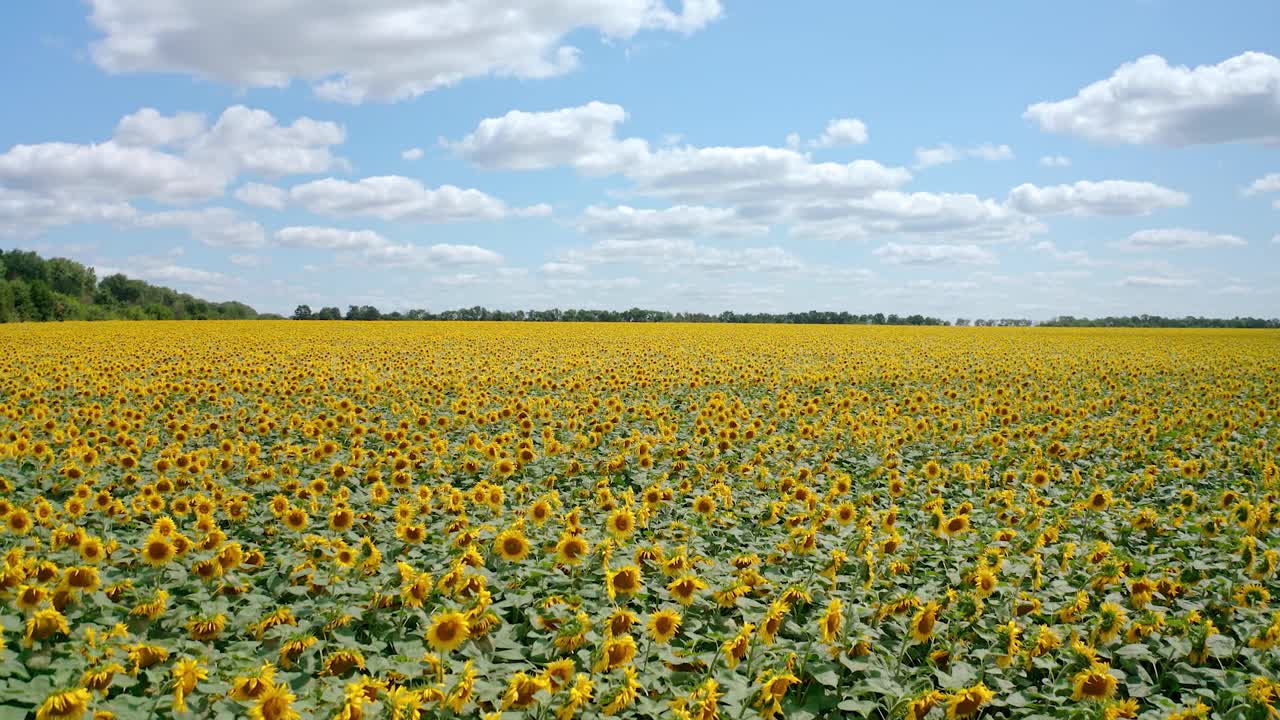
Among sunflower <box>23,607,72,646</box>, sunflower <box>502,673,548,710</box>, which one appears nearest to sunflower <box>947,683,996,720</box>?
sunflower <box>502,673,548,710</box>

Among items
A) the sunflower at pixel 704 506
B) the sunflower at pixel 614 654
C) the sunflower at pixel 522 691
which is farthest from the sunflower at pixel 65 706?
the sunflower at pixel 704 506

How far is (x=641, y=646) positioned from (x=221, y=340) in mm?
29178

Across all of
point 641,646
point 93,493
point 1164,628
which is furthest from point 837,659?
point 93,493

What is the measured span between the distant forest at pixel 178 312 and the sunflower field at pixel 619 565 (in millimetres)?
56865

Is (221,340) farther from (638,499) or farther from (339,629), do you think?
(339,629)

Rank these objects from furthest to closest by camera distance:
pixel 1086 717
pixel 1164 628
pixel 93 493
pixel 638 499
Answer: pixel 638 499 → pixel 93 493 → pixel 1164 628 → pixel 1086 717

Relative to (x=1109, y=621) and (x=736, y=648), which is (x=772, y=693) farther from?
(x=1109, y=621)

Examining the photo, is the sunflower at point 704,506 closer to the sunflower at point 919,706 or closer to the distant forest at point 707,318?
the sunflower at point 919,706

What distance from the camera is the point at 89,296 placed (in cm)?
9925

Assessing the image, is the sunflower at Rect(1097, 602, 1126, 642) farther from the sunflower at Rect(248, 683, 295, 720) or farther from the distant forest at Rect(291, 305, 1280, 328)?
the distant forest at Rect(291, 305, 1280, 328)

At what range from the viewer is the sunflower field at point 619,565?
418cm

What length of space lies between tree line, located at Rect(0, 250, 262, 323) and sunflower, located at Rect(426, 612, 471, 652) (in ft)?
269

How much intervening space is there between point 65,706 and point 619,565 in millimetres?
3383

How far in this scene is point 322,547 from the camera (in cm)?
591
